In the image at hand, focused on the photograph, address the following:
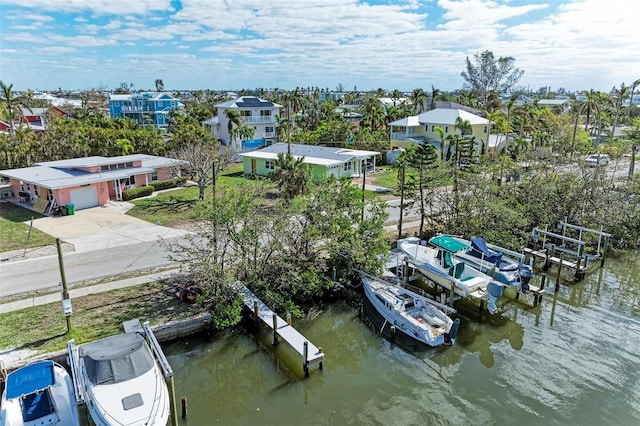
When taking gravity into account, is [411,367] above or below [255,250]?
below

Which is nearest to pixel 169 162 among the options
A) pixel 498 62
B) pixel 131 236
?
pixel 131 236

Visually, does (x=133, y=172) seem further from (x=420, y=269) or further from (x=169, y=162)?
(x=420, y=269)

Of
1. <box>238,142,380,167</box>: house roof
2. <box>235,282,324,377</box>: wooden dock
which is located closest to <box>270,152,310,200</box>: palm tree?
<box>238,142,380,167</box>: house roof

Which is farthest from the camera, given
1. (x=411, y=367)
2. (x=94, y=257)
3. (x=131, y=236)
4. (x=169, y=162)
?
(x=169, y=162)

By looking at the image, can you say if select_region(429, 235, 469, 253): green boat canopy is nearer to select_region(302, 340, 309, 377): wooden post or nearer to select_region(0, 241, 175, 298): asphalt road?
select_region(302, 340, 309, 377): wooden post

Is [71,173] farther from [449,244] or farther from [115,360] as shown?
[449,244]

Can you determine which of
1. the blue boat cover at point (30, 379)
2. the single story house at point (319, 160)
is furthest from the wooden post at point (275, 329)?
the single story house at point (319, 160)

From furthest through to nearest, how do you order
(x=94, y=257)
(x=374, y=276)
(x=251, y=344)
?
(x=94, y=257)
(x=374, y=276)
(x=251, y=344)
